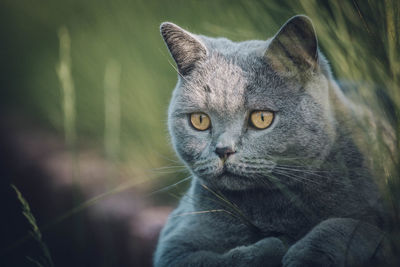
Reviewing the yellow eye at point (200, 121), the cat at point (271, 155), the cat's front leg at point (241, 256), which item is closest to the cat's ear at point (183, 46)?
the cat at point (271, 155)

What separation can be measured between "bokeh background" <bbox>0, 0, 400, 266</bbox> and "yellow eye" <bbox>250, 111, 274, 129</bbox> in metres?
0.20

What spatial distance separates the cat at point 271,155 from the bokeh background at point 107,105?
105 millimetres

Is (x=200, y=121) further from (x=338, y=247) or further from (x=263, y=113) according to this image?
(x=338, y=247)

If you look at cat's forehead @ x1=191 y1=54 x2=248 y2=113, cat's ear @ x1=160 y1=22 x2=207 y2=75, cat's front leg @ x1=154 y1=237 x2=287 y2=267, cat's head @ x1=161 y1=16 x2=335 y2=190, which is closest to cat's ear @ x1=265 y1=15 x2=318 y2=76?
cat's head @ x1=161 y1=16 x2=335 y2=190

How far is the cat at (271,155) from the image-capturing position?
34.8 inches

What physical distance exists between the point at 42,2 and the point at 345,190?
Answer: 5.47 ft

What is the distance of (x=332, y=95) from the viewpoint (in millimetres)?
1016

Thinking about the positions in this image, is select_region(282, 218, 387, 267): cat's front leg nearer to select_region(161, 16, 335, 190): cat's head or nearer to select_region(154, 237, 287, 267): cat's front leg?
select_region(154, 237, 287, 267): cat's front leg

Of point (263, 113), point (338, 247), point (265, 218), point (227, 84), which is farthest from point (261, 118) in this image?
point (338, 247)

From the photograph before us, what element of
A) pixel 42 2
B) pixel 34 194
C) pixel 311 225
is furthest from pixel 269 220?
pixel 42 2

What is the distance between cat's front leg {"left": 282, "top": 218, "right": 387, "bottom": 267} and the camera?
0.71 metres

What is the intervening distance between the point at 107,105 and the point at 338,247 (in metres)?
0.63

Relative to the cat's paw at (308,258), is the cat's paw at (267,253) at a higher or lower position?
lower

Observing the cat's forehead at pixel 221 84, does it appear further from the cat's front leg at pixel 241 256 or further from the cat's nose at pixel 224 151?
the cat's front leg at pixel 241 256
